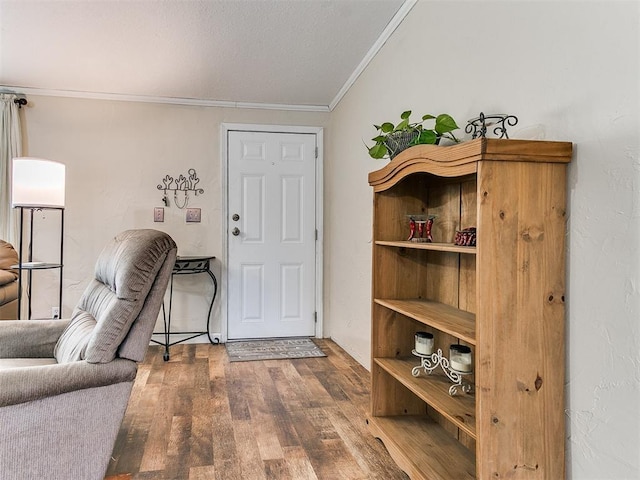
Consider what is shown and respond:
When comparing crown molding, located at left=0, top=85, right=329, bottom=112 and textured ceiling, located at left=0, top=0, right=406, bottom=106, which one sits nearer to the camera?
textured ceiling, located at left=0, top=0, right=406, bottom=106

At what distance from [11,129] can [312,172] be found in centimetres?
258

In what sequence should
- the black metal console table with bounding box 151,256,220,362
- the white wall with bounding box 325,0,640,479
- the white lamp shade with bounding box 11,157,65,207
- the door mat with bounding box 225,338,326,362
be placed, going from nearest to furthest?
the white wall with bounding box 325,0,640,479 → the white lamp shade with bounding box 11,157,65,207 → the door mat with bounding box 225,338,326,362 → the black metal console table with bounding box 151,256,220,362

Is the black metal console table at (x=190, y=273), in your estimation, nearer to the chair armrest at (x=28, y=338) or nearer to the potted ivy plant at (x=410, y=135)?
the chair armrest at (x=28, y=338)

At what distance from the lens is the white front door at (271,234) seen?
13.7 feet

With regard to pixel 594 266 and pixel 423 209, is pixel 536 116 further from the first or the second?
pixel 423 209

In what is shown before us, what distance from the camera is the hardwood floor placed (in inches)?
73.5

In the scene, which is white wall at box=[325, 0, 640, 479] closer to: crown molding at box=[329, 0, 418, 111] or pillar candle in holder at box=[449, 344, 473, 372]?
pillar candle in holder at box=[449, 344, 473, 372]

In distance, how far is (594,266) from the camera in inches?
50.7

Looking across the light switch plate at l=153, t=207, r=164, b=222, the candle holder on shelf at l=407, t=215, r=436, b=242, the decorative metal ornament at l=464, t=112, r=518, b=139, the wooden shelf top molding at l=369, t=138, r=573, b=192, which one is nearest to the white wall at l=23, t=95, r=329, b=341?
the light switch plate at l=153, t=207, r=164, b=222

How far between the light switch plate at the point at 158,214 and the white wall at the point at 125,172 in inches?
1.4

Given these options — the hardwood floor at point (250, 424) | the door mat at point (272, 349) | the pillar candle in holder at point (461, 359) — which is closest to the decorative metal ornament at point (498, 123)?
the pillar candle in holder at point (461, 359)

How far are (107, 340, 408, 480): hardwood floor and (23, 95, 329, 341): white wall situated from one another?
114 centimetres

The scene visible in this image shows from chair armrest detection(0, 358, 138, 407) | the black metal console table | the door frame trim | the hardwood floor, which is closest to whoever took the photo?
chair armrest detection(0, 358, 138, 407)

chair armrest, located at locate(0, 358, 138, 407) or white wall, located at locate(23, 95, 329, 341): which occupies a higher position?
white wall, located at locate(23, 95, 329, 341)
